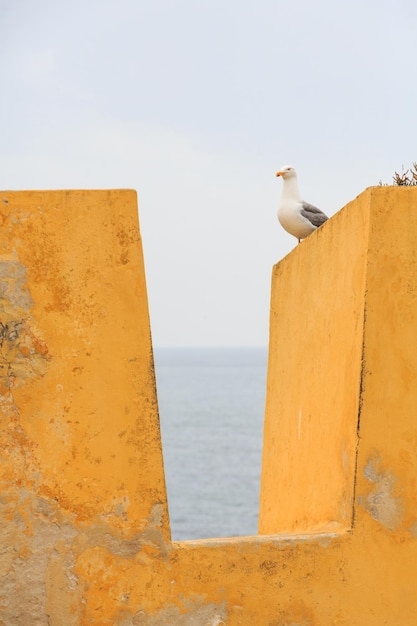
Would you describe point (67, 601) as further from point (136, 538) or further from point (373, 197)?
point (373, 197)

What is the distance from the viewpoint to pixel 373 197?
566 centimetres

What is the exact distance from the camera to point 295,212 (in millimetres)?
7730

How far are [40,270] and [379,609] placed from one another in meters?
2.25

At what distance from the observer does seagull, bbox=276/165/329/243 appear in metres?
7.64

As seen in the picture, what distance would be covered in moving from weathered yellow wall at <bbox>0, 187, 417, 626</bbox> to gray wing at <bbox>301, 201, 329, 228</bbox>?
183cm

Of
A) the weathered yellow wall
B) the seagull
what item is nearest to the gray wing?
the seagull

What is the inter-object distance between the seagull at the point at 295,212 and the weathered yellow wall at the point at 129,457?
1.85m

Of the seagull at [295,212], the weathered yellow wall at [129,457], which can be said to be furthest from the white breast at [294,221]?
the weathered yellow wall at [129,457]

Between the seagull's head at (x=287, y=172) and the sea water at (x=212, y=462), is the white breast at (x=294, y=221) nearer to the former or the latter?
the seagull's head at (x=287, y=172)

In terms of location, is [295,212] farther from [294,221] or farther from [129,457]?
[129,457]

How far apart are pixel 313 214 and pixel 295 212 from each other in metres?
0.13

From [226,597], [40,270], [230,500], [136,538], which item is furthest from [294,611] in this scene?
[230,500]

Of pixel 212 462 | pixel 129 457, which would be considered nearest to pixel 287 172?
pixel 129 457

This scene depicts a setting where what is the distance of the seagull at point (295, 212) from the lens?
25.1 ft
